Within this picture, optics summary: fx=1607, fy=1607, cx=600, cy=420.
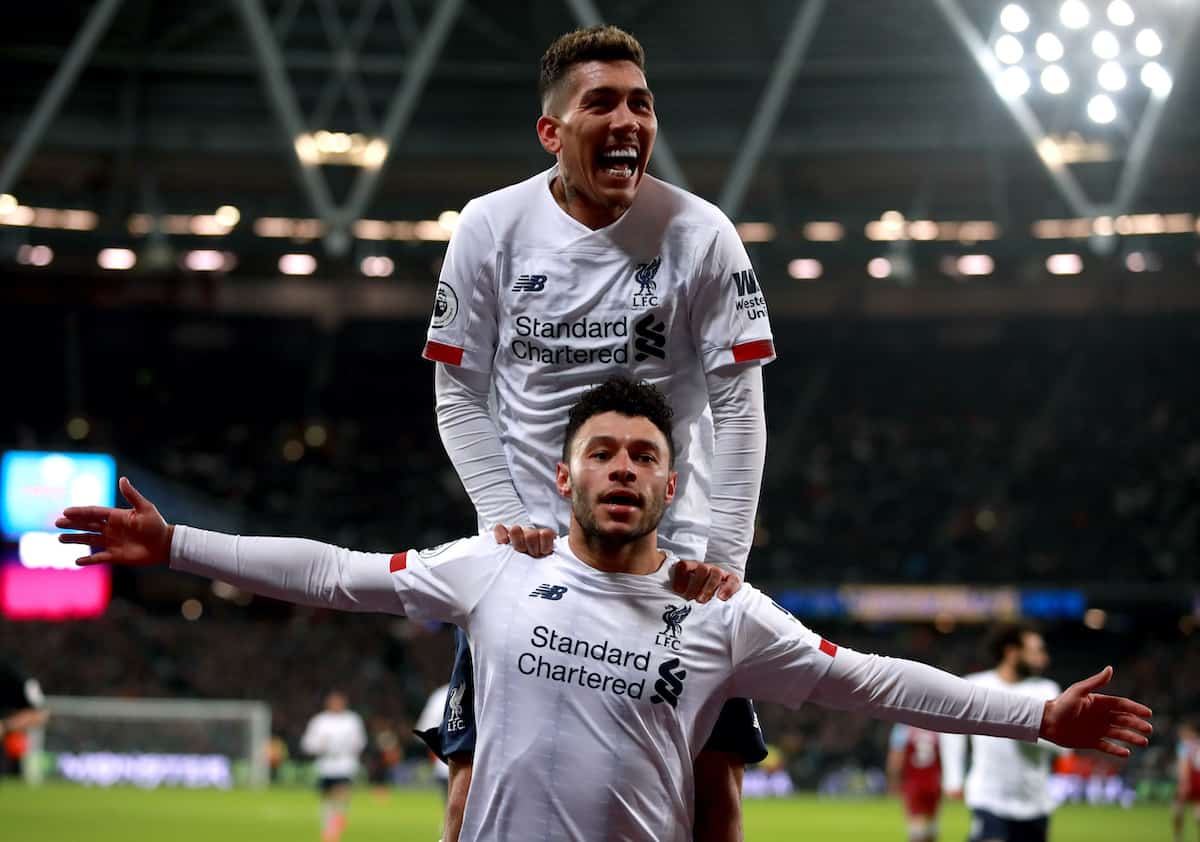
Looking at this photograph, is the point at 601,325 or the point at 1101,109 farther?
the point at 1101,109

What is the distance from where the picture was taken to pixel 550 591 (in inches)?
174

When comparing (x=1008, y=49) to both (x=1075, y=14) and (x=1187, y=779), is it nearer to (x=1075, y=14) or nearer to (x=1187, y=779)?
(x=1075, y=14)

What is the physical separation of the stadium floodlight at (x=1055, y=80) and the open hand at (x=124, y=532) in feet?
71.4

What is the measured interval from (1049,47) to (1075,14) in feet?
2.58

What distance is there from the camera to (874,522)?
3847 cm

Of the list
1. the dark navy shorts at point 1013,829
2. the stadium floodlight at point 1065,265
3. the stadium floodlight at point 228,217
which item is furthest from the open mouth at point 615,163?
the stadium floodlight at point 228,217

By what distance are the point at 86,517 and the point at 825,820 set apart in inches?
855

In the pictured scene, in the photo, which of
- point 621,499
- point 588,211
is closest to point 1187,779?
point 588,211

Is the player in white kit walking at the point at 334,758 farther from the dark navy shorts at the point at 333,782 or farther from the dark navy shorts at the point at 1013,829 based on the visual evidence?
the dark navy shorts at the point at 1013,829

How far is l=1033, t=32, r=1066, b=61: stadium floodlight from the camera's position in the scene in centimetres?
2358

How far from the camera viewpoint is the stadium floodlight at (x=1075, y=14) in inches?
896

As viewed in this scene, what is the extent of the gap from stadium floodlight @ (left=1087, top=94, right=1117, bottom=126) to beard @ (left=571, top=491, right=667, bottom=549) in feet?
71.5

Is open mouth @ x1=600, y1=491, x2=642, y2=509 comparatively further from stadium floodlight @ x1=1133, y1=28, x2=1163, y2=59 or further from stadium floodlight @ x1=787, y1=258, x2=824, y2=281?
stadium floodlight @ x1=787, y1=258, x2=824, y2=281

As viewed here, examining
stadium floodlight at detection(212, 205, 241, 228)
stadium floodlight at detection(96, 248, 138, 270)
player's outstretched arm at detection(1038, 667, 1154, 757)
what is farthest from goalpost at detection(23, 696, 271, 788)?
player's outstretched arm at detection(1038, 667, 1154, 757)
